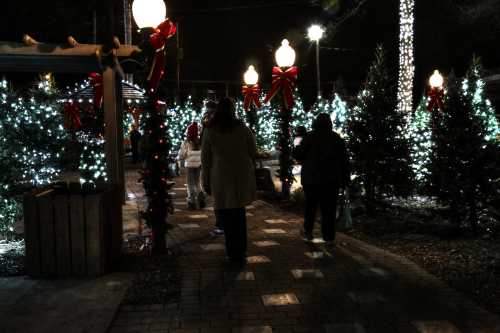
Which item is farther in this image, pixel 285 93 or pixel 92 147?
pixel 285 93

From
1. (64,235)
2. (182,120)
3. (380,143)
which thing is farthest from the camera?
(182,120)

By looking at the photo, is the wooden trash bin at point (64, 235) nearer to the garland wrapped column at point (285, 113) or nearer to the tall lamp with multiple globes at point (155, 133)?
the tall lamp with multiple globes at point (155, 133)

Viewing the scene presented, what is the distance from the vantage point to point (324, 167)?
6.50 m

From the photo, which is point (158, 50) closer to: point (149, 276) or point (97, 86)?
point (149, 276)

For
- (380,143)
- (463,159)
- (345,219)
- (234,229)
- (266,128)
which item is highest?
(266,128)

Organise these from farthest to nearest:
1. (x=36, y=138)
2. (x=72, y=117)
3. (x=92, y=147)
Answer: (x=72, y=117) → (x=92, y=147) → (x=36, y=138)

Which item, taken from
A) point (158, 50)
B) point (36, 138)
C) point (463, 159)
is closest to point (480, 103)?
point (463, 159)

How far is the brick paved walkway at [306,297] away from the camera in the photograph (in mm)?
4008

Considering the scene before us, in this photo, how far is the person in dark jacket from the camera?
6520mm

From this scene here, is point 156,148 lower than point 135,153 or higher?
lower

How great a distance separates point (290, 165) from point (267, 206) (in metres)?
1.41

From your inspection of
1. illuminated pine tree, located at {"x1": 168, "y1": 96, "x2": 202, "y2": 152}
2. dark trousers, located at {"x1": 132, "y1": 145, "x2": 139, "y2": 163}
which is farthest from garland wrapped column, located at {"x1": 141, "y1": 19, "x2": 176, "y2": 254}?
illuminated pine tree, located at {"x1": 168, "y1": 96, "x2": 202, "y2": 152}

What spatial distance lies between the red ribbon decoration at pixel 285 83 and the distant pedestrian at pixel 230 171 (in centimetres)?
502

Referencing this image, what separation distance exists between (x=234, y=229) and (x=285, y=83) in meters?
5.71
